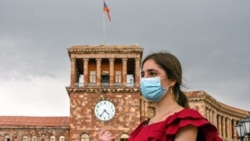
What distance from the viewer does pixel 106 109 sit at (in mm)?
49781

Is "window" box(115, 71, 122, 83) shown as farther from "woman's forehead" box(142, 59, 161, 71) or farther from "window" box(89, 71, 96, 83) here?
"woman's forehead" box(142, 59, 161, 71)

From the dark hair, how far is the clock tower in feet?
143

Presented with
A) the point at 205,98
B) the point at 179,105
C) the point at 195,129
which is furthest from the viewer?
the point at 205,98

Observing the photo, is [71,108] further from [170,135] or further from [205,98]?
[170,135]

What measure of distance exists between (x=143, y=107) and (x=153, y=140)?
161 feet

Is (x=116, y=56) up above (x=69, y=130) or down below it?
above

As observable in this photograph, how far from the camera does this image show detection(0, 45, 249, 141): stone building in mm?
49281

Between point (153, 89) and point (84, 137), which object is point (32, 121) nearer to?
point (84, 137)

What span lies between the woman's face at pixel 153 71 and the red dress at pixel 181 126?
1.35 ft

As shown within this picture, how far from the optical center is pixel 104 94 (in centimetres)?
5006

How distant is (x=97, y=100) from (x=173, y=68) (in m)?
44.8

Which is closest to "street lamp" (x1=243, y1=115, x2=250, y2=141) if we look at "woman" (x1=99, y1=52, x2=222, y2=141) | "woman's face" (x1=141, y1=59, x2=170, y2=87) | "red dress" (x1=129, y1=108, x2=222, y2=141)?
"woman" (x1=99, y1=52, x2=222, y2=141)

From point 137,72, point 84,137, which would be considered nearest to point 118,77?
point 137,72

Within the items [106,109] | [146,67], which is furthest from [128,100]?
[146,67]
